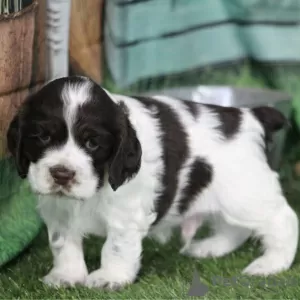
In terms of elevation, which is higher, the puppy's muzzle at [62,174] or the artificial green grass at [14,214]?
the puppy's muzzle at [62,174]

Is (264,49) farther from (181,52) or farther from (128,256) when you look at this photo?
(128,256)

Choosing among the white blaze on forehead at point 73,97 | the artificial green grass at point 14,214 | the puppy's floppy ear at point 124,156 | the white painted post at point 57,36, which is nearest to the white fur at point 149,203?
the white blaze on forehead at point 73,97

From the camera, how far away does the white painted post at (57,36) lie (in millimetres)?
4902

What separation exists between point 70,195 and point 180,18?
2527 millimetres

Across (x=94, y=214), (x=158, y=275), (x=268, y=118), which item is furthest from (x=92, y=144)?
(x=268, y=118)

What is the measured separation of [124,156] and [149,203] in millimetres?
433

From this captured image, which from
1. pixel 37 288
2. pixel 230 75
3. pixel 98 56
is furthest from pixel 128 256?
pixel 230 75

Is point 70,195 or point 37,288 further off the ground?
point 70,195

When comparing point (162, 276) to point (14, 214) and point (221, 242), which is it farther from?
point (14, 214)

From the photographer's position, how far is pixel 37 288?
13.4 ft

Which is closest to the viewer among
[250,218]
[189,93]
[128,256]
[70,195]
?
[70,195]

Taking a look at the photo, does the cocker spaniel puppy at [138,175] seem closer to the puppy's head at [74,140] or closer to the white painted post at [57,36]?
the puppy's head at [74,140]

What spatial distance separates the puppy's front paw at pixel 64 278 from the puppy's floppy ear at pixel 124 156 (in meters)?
0.65

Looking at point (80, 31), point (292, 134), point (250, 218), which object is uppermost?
point (80, 31)
